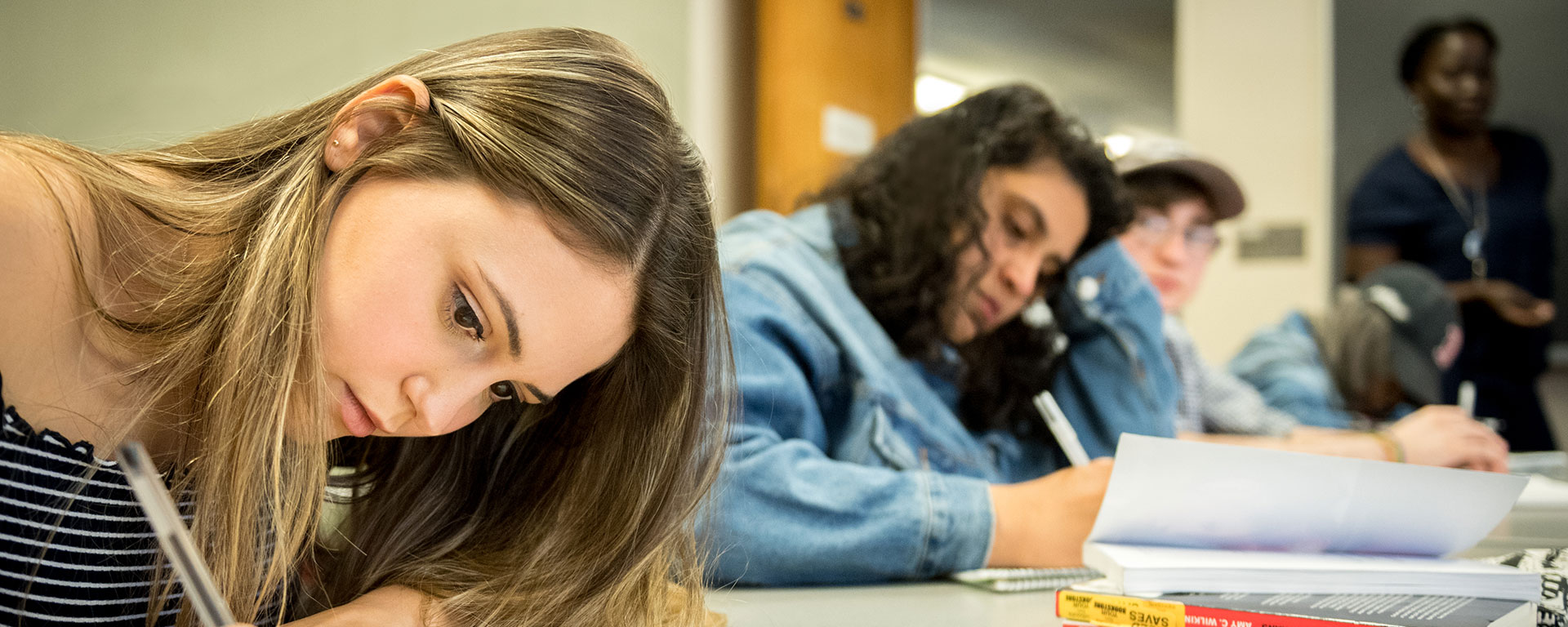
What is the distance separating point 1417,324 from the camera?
8.07ft

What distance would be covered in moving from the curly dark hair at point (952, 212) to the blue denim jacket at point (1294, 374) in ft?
3.59

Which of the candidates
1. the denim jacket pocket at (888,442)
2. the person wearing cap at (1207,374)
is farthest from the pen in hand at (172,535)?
the person wearing cap at (1207,374)

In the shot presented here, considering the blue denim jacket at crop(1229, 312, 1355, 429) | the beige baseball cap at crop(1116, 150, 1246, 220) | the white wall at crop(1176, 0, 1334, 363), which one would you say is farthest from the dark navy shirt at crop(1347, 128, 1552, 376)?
the beige baseball cap at crop(1116, 150, 1246, 220)

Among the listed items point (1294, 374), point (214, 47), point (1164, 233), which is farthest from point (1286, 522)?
point (214, 47)

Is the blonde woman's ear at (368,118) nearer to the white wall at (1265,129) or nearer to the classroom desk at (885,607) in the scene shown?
the classroom desk at (885,607)

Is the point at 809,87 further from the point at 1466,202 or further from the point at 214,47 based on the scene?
the point at 1466,202

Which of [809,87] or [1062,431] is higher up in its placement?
[809,87]

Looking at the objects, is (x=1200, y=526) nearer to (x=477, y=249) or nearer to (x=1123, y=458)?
(x=1123, y=458)

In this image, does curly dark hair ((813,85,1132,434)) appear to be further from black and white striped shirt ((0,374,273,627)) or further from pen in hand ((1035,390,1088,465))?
black and white striped shirt ((0,374,273,627))

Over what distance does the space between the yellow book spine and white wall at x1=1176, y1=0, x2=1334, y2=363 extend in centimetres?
270

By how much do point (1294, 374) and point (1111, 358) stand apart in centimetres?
111

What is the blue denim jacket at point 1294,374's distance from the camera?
221 cm

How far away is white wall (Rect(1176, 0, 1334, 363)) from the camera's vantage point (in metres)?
3.07

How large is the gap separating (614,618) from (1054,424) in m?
0.51
